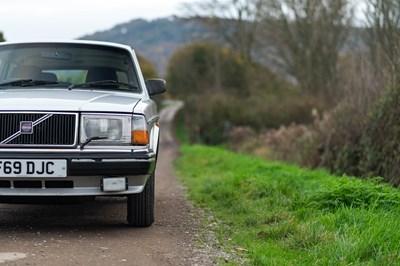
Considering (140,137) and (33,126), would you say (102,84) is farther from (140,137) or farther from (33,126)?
(33,126)

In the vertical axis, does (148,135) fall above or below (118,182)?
above

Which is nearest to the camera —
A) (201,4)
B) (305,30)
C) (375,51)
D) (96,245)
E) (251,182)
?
(96,245)

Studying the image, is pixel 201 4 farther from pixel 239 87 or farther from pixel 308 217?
pixel 308 217

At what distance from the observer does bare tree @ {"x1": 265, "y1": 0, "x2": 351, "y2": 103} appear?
97.2 ft

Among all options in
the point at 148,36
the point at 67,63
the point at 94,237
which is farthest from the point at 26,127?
the point at 148,36

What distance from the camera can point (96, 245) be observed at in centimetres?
505

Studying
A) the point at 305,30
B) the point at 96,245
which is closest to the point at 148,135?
the point at 96,245

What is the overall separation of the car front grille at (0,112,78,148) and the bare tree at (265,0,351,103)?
2408cm

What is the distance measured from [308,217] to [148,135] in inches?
72.2

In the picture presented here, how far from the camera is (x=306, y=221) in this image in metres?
5.90

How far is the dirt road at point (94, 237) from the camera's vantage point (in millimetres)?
4594

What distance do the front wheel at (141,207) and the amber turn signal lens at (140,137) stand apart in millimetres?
562

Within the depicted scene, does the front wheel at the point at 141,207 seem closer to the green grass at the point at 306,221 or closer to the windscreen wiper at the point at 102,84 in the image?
the green grass at the point at 306,221

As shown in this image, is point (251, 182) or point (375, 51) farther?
point (375, 51)
